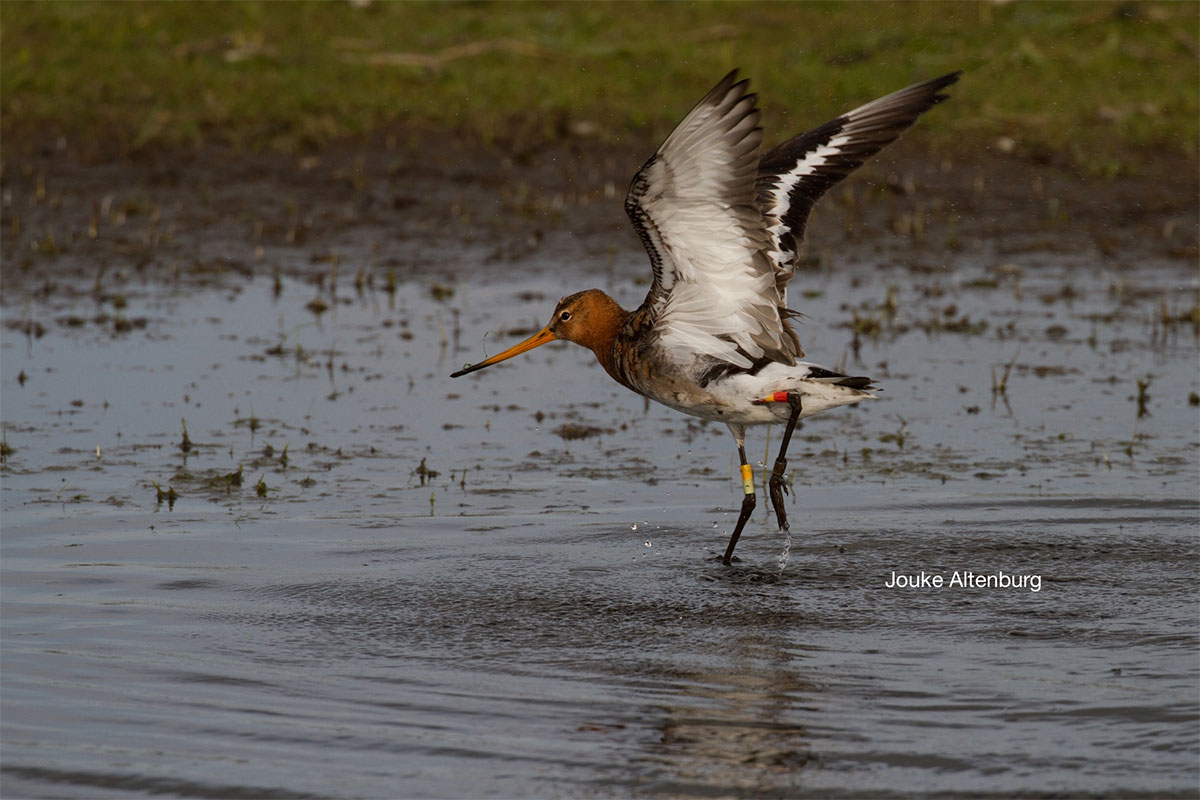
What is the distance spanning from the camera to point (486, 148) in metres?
13.3

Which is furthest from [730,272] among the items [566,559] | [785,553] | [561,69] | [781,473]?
[561,69]

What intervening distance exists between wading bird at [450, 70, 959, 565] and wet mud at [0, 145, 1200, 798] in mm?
663

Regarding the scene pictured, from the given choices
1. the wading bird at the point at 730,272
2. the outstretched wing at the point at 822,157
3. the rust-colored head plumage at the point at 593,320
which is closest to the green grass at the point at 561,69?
the outstretched wing at the point at 822,157

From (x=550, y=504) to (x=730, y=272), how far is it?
1476 mm

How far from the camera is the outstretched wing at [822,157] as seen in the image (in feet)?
22.6

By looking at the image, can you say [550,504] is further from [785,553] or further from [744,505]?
[785,553]

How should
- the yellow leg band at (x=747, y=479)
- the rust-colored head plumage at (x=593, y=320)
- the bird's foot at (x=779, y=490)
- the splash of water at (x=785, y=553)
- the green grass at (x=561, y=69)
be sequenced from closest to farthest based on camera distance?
the splash of water at (x=785, y=553), the bird's foot at (x=779, y=490), the yellow leg band at (x=747, y=479), the rust-colored head plumage at (x=593, y=320), the green grass at (x=561, y=69)

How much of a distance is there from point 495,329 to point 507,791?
18.7 feet

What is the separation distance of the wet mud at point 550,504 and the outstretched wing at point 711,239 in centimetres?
87

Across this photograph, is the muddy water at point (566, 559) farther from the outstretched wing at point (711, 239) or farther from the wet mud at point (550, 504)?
the outstretched wing at point (711, 239)

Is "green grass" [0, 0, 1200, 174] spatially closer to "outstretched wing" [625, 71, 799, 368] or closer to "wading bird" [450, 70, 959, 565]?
"wading bird" [450, 70, 959, 565]

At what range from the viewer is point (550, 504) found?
723 cm

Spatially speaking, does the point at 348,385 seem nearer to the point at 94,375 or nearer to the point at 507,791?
the point at 94,375

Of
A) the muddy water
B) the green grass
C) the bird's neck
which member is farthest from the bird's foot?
the green grass
